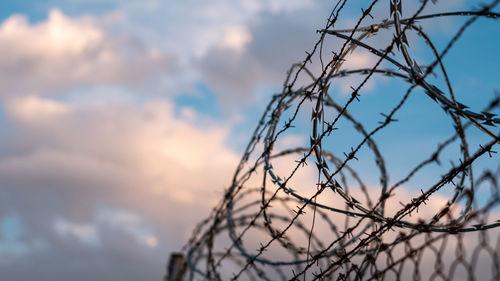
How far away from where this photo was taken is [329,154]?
19.3 ft

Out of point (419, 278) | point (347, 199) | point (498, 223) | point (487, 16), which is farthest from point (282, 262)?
point (487, 16)

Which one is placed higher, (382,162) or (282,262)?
(382,162)

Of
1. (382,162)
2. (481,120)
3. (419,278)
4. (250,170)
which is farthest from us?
(382,162)

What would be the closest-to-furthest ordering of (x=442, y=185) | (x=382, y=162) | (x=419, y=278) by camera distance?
(x=419, y=278)
(x=442, y=185)
(x=382, y=162)

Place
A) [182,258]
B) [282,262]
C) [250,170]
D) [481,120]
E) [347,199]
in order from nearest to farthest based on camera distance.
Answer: [481,120] < [347,199] < [282,262] < [250,170] < [182,258]

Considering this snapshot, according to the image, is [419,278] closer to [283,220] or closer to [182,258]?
[283,220]

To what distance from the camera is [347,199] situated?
131 inches

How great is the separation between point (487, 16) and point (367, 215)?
4.52 feet

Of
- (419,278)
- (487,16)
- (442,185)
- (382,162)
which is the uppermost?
(382,162)

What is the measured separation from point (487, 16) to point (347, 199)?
138 cm

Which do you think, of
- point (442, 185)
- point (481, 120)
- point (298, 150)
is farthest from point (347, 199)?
point (298, 150)

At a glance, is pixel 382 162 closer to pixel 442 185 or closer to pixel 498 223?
pixel 498 223

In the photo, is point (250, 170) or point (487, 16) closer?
point (487, 16)

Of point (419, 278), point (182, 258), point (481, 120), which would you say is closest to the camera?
point (419, 278)
